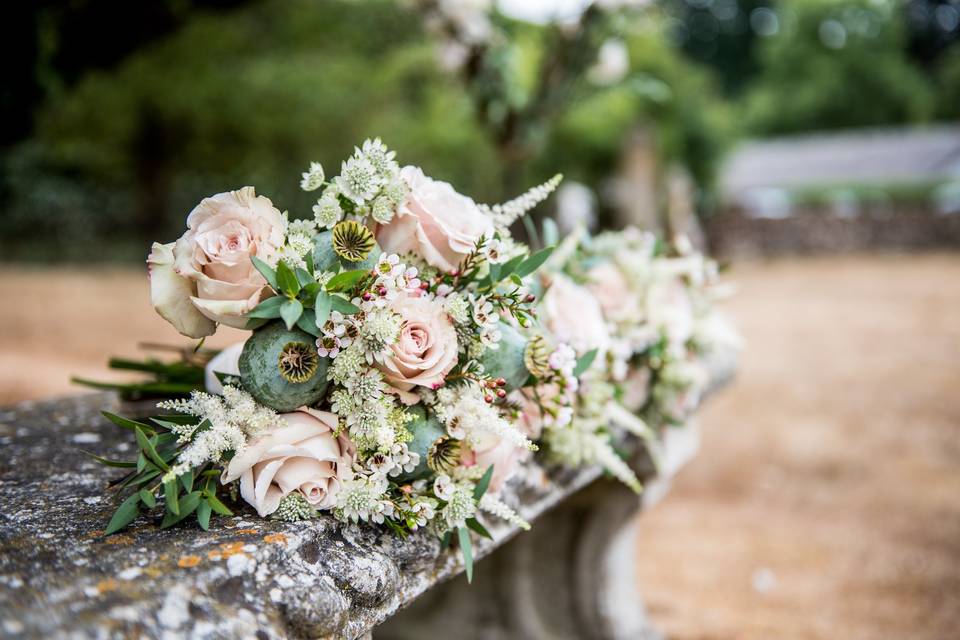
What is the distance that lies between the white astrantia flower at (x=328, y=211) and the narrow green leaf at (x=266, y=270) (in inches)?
6.2

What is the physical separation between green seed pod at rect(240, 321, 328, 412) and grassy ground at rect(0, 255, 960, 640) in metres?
2.57

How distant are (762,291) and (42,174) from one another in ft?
55.4

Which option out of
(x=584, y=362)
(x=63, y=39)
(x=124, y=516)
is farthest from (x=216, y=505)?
(x=63, y=39)

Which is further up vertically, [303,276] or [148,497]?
[303,276]

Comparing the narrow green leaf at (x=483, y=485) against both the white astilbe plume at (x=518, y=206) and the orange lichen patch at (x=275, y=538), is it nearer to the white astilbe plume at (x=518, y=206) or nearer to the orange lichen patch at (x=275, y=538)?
the orange lichen patch at (x=275, y=538)

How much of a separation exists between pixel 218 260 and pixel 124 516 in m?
0.41

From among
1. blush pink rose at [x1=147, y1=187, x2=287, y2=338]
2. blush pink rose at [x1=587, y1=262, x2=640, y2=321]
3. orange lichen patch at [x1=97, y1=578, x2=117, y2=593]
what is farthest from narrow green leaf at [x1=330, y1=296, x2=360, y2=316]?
blush pink rose at [x1=587, y1=262, x2=640, y2=321]

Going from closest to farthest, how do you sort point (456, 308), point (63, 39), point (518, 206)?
point (456, 308), point (518, 206), point (63, 39)

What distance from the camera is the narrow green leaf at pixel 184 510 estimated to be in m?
1.19

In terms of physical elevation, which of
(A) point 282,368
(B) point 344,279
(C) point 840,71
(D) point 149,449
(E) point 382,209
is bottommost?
(D) point 149,449

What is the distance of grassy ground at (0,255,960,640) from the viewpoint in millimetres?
3547

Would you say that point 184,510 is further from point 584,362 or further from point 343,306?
point 584,362

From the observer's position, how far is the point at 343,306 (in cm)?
122

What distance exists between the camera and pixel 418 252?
1393 mm
